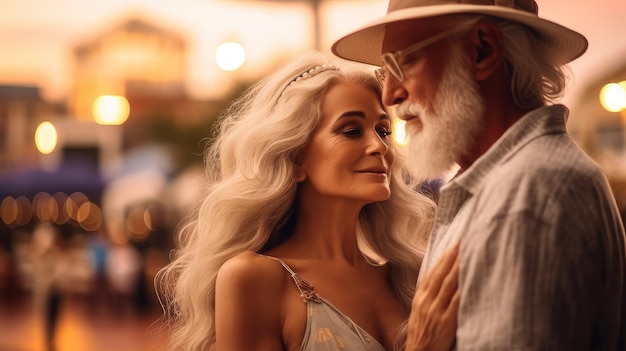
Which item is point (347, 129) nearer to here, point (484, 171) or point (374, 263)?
point (374, 263)

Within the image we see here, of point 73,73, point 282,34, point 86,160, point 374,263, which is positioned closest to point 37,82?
point 73,73

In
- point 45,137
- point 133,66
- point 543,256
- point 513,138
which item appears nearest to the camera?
point 543,256

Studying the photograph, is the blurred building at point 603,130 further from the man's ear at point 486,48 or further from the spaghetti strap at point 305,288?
the man's ear at point 486,48

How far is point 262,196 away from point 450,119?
0.95m

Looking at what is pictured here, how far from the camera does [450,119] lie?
243 cm

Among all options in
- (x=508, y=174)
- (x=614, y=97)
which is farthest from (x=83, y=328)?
(x=508, y=174)

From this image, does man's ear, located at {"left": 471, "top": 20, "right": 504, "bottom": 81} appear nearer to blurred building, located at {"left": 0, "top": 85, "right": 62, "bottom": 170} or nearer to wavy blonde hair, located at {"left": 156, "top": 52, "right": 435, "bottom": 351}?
wavy blonde hair, located at {"left": 156, "top": 52, "right": 435, "bottom": 351}

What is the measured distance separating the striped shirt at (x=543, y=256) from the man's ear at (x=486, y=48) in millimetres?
244

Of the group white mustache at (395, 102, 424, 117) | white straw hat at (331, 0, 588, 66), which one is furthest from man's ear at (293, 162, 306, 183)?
white mustache at (395, 102, 424, 117)

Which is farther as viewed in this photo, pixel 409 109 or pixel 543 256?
pixel 409 109

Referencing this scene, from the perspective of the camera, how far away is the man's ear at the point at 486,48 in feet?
7.85

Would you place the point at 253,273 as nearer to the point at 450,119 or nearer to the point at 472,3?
the point at 450,119

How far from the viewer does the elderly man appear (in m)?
2.04

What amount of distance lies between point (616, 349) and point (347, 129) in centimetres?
125
